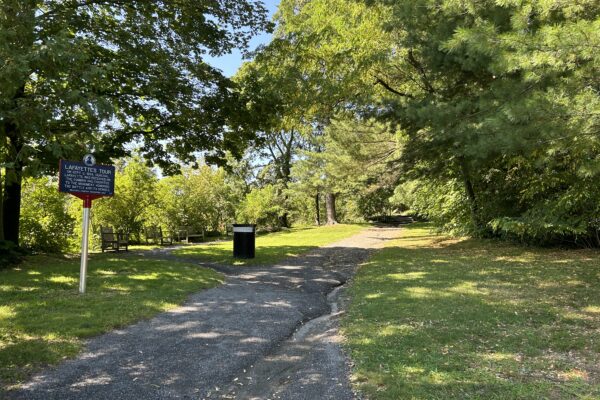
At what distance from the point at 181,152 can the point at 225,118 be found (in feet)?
9.15

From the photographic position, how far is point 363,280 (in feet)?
30.7

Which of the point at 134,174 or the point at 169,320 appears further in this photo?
the point at 134,174

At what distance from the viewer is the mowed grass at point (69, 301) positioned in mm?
4613

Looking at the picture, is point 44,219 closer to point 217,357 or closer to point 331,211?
point 217,357

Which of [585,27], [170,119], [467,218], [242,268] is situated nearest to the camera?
[585,27]

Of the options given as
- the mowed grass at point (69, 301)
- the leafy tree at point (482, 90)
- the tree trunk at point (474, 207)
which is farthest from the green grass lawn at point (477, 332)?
the tree trunk at point (474, 207)

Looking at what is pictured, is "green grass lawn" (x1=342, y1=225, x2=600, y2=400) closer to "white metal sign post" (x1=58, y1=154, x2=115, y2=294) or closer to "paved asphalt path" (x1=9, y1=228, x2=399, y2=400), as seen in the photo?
"paved asphalt path" (x1=9, y1=228, x2=399, y2=400)

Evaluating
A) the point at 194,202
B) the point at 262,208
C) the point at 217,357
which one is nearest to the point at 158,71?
the point at 217,357

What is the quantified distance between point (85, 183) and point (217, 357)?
4.55 meters

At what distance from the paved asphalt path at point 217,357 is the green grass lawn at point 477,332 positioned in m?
0.40

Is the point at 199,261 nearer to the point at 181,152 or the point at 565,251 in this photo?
the point at 181,152

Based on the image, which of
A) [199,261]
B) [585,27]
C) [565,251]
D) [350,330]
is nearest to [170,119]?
[199,261]

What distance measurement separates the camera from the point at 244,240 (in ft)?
42.1

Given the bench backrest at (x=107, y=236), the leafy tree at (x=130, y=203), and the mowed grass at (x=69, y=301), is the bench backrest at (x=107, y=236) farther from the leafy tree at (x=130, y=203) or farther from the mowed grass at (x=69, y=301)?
the leafy tree at (x=130, y=203)
